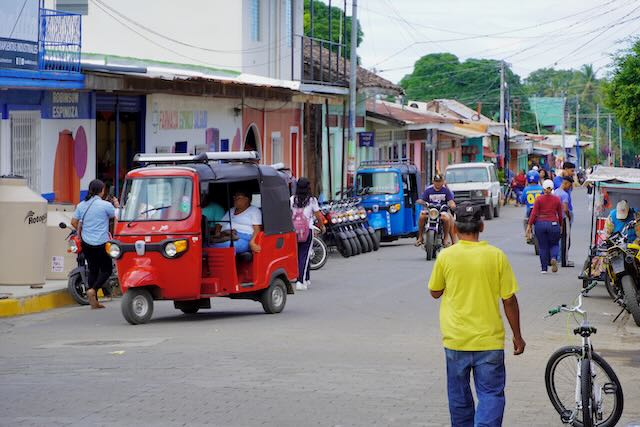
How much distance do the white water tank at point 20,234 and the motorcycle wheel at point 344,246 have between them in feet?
34.4

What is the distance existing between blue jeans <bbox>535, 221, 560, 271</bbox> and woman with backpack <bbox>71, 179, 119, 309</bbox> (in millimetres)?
8763

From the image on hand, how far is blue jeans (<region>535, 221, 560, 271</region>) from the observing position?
2297cm

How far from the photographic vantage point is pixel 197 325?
15.8 m

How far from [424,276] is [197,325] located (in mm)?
8061

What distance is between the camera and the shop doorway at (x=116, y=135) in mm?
26781

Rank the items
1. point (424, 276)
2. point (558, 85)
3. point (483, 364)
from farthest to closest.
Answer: point (558, 85) < point (424, 276) < point (483, 364)

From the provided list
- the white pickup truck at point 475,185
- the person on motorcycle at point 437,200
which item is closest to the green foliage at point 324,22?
the white pickup truck at point 475,185

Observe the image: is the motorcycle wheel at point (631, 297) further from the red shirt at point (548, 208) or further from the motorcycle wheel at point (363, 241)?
the motorcycle wheel at point (363, 241)

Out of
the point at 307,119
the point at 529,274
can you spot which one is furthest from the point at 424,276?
the point at 307,119

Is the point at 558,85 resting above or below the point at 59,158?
A: above

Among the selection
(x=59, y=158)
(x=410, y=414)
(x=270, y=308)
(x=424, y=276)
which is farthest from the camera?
(x=59, y=158)

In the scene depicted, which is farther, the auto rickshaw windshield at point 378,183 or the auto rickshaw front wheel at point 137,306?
the auto rickshaw windshield at point 378,183

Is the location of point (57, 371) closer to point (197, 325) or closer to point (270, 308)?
point (197, 325)

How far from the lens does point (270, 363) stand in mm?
12359
